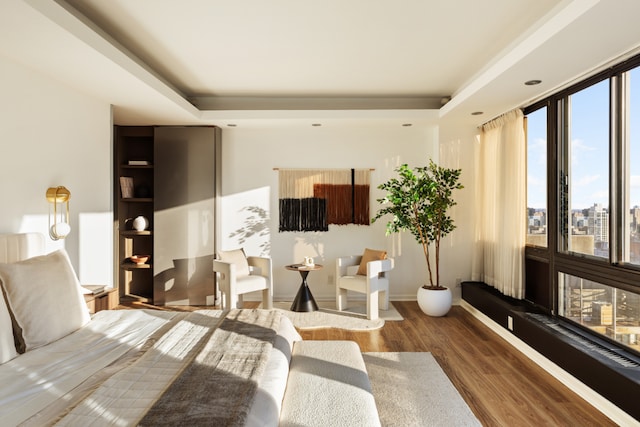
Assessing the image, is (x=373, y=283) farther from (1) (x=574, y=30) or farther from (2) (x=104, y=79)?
(2) (x=104, y=79)

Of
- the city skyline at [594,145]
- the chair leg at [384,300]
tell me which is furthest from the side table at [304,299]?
the city skyline at [594,145]

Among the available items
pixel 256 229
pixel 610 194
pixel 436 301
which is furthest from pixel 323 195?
pixel 610 194

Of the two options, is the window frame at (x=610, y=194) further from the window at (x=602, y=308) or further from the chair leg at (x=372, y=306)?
the chair leg at (x=372, y=306)

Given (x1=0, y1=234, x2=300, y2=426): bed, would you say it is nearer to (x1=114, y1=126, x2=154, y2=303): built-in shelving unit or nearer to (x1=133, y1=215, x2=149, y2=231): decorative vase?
(x1=133, y1=215, x2=149, y2=231): decorative vase

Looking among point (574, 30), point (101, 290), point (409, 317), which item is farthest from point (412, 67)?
point (101, 290)

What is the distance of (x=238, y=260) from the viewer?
5.05 m

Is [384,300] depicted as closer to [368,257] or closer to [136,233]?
[368,257]

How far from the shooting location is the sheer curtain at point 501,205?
4.26 metres

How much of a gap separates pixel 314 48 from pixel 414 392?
2965mm

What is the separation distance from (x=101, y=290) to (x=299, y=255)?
9.16ft

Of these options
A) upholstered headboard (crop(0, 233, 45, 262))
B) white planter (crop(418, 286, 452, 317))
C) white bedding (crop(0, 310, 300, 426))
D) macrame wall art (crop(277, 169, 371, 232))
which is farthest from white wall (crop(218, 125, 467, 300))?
white bedding (crop(0, 310, 300, 426))

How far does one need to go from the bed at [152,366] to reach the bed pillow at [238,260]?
208 cm

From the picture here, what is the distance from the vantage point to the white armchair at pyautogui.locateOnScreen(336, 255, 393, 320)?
4.71 meters

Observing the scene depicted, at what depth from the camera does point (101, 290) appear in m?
3.41
